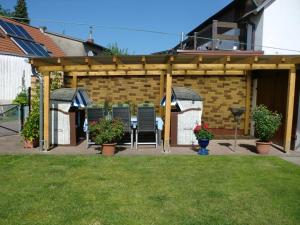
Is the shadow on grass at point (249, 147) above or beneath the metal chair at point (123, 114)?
beneath

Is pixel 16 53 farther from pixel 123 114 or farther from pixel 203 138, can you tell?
pixel 203 138

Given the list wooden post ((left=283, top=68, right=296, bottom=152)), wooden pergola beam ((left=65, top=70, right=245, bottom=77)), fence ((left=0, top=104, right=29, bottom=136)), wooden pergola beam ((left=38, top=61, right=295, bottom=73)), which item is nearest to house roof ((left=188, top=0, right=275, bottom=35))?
wooden pergola beam ((left=65, top=70, right=245, bottom=77))

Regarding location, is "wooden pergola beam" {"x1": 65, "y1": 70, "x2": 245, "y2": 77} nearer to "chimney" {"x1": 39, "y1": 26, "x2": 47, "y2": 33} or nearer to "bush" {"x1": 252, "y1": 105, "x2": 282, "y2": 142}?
"bush" {"x1": 252, "y1": 105, "x2": 282, "y2": 142}

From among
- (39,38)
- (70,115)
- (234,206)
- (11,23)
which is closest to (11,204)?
(234,206)

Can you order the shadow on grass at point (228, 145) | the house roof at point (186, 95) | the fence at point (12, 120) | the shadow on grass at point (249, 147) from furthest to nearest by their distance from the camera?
the fence at point (12, 120)
the shadow on grass at point (228, 145)
the house roof at point (186, 95)
the shadow on grass at point (249, 147)

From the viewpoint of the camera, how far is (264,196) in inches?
214

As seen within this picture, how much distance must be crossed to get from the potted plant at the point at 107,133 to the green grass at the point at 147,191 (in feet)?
1.77

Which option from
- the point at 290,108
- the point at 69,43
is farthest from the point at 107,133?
the point at 69,43

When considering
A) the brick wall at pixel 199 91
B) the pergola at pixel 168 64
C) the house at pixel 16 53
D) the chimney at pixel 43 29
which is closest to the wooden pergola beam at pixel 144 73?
the brick wall at pixel 199 91

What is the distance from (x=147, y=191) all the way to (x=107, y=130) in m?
3.04

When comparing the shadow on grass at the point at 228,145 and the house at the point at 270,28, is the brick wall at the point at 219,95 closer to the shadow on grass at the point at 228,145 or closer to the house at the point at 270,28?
the shadow on grass at the point at 228,145

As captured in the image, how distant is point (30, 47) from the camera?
806 inches

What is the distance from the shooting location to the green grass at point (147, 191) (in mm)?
4512

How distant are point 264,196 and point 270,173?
5.11ft
